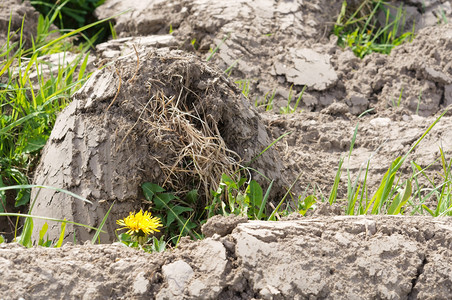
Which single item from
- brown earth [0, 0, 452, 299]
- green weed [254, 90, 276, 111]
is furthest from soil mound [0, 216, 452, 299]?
green weed [254, 90, 276, 111]

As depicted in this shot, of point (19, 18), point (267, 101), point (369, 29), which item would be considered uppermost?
point (19, 18)

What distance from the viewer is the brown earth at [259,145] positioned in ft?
6.11

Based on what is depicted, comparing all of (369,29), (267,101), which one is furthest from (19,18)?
(369,29)

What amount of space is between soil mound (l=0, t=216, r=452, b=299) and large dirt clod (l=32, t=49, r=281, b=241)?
55cm

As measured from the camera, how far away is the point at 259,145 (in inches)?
112

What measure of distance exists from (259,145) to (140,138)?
586 millimetres

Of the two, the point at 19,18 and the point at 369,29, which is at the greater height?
the point at 19,18

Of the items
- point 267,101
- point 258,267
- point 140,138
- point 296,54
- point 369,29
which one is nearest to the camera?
point 258,267

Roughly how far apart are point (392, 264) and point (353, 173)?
135cm

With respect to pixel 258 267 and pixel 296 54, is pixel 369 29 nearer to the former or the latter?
pixel 296 54

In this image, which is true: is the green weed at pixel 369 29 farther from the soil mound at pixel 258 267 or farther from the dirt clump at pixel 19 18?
the soil mound at pixel 258 267

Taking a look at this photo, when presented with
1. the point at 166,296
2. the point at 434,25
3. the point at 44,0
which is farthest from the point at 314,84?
the point at 166,296

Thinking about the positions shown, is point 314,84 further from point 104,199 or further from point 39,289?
point 39,289

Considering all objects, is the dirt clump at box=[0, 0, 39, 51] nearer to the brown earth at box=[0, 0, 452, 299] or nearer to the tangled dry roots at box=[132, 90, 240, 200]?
the brown earth at box=[0, 0, 452, 299]
